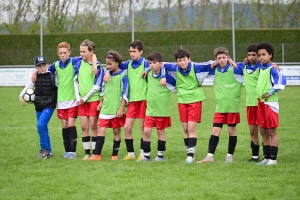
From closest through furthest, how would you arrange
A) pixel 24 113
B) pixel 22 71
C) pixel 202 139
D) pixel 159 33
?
1. pixel 202 139
2. pixel 24 113
3. pixel 22 71
4. pixel 159 33

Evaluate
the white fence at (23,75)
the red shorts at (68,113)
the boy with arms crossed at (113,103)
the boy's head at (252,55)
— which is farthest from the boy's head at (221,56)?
the white fence at (23,75)

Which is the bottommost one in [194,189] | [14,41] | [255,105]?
[194,189]

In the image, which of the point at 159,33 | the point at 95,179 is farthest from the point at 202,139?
the point at 159,33

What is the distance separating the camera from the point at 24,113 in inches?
672

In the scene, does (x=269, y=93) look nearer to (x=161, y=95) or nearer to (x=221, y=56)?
(x=221, y=56)

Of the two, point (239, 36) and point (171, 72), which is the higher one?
point (239, 36)

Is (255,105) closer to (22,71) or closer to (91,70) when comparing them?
(91,70)

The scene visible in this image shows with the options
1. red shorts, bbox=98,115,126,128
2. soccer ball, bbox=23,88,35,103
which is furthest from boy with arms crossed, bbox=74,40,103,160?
soccer ball, bbox=23,88,35,103

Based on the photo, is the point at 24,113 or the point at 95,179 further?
the point at 24,113

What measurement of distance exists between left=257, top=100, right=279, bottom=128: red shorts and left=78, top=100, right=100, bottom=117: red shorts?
262cm

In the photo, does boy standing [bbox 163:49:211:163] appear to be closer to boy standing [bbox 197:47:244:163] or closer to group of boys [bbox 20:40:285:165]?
group of boys [bbox 20:40:285:165]

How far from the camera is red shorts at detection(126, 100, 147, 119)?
941cm

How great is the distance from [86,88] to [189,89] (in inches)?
67.7

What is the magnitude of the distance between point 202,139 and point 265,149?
3.19 metres
